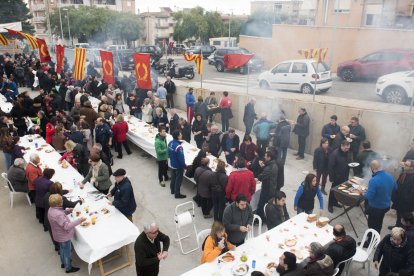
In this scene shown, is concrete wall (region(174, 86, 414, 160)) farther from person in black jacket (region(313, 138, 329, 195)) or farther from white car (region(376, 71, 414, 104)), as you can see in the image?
person in black jacket (region(313, 138, 329, 195))

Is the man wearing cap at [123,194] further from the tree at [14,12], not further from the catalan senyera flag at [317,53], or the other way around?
the tree at [14,12]

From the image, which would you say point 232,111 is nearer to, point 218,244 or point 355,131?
point 355,131

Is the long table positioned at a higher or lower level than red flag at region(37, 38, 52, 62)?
lower

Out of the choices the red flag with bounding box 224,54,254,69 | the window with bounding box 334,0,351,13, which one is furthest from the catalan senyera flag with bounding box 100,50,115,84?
the window with bounding box 334,0,351,13

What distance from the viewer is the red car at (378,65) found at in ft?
49.6

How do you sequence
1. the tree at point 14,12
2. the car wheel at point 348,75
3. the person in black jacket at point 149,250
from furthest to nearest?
the tree at point 14,12, the car wheel at point 348,75, the person in black jacket at point 149,250

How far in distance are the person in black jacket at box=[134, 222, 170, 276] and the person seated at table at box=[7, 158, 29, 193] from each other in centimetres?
391

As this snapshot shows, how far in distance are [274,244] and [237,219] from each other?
70 centimetres

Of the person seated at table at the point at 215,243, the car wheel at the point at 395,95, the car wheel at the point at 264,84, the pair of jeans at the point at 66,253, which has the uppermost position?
the car wheel at the point at 395,95

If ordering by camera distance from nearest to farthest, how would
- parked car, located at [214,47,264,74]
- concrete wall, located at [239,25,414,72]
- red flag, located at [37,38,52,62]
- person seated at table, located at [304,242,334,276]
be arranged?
1. person seated at table, located at [304,242,334,276]
2. red flag, located at [37,38,52,62]
3. concrete wall, located at [239,25,414,72]
4. parked car, located at [214,47,264,74]

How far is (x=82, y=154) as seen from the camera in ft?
26.5

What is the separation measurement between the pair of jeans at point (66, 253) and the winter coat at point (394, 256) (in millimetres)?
5011

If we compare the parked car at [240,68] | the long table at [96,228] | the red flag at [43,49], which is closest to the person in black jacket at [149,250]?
the long table at [96,228]

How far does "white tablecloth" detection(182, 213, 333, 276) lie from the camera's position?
4.70 m
